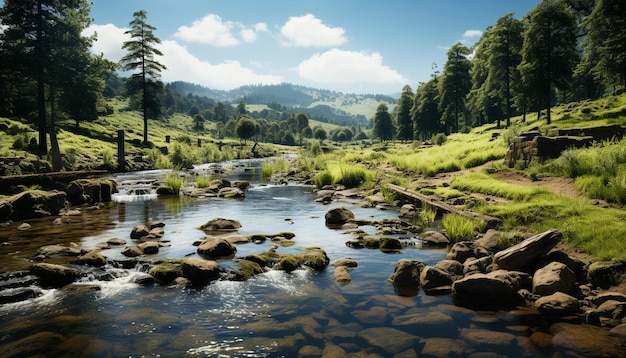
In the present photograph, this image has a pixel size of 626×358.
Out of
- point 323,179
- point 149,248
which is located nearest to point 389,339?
point 149,248

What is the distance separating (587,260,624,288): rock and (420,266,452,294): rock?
103 inches

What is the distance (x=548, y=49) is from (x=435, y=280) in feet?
141

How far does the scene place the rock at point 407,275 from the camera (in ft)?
26.0

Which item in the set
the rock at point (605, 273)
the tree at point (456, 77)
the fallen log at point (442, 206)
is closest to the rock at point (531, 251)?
the rock at point (605, 273)

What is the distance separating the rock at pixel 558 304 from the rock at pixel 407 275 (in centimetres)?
229

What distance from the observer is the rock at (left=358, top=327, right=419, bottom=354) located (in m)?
5.57

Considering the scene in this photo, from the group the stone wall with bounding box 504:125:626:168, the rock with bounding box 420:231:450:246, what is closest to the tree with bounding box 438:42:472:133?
the stone wall with bounding box 504:125:626:168

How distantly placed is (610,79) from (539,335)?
5083cm

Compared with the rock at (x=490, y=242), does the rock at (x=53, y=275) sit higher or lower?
lower

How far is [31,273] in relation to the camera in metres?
8.30

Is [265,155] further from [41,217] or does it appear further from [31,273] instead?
[31,273]

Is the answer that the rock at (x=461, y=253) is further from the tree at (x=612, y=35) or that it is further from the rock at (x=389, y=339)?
the tree at (x=612, y=35)

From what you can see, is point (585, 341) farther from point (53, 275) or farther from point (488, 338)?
point (53, 275)

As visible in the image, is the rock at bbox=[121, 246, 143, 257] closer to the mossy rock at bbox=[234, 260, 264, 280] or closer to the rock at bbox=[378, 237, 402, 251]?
the mossy rock at bbox=[234, 260, 264, 280]
